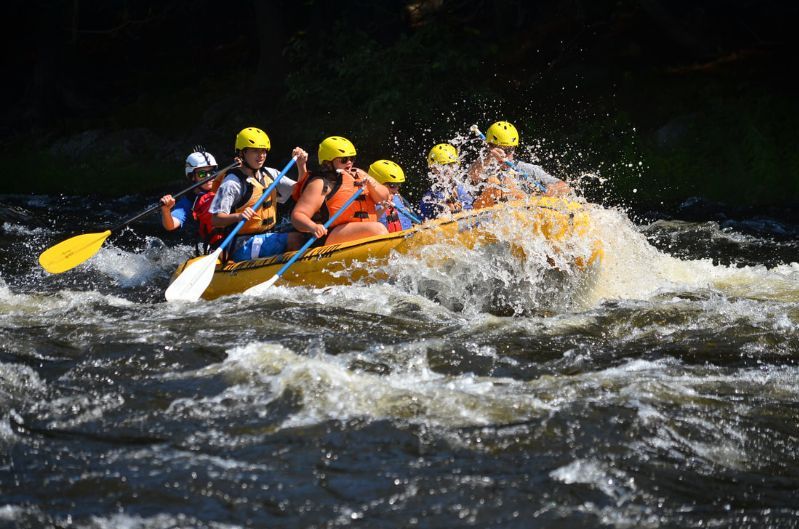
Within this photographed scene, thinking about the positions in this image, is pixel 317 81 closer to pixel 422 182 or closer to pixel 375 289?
pixel 422 182

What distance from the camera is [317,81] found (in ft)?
52.9

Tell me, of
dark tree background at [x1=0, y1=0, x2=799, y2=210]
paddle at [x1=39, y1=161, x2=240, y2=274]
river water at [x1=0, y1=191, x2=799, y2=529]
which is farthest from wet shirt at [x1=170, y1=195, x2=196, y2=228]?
dark tree background at [x1=0, y1=0, x2=799, y2=210]

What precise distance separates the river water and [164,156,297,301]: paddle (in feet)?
0.65

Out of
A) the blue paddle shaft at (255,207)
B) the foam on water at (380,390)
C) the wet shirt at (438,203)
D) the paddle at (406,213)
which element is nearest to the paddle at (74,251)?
the blue paddle shaft at (255,207)

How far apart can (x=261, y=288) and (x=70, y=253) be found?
2007 mm

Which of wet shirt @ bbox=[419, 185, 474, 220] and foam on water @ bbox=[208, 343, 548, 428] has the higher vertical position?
wet shirt @ bbox=[419, 185, 474, 220]

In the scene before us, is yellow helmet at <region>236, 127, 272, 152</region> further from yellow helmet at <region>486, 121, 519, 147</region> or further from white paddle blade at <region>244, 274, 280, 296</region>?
yellow helmet at <region>486, 121, 519, 147</region>

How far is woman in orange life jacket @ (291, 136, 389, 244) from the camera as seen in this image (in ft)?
27.0

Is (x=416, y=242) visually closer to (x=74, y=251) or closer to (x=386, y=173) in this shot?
(x=386, y=173)

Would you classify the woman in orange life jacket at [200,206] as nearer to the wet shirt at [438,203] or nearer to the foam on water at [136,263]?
the foam on water at [136,263]

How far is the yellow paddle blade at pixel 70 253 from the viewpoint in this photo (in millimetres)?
8648

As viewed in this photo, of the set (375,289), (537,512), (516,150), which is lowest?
(537,512)

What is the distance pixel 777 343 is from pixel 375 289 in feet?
9.52

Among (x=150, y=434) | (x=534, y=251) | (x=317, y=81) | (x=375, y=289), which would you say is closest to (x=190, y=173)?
(x=375, y=289)
